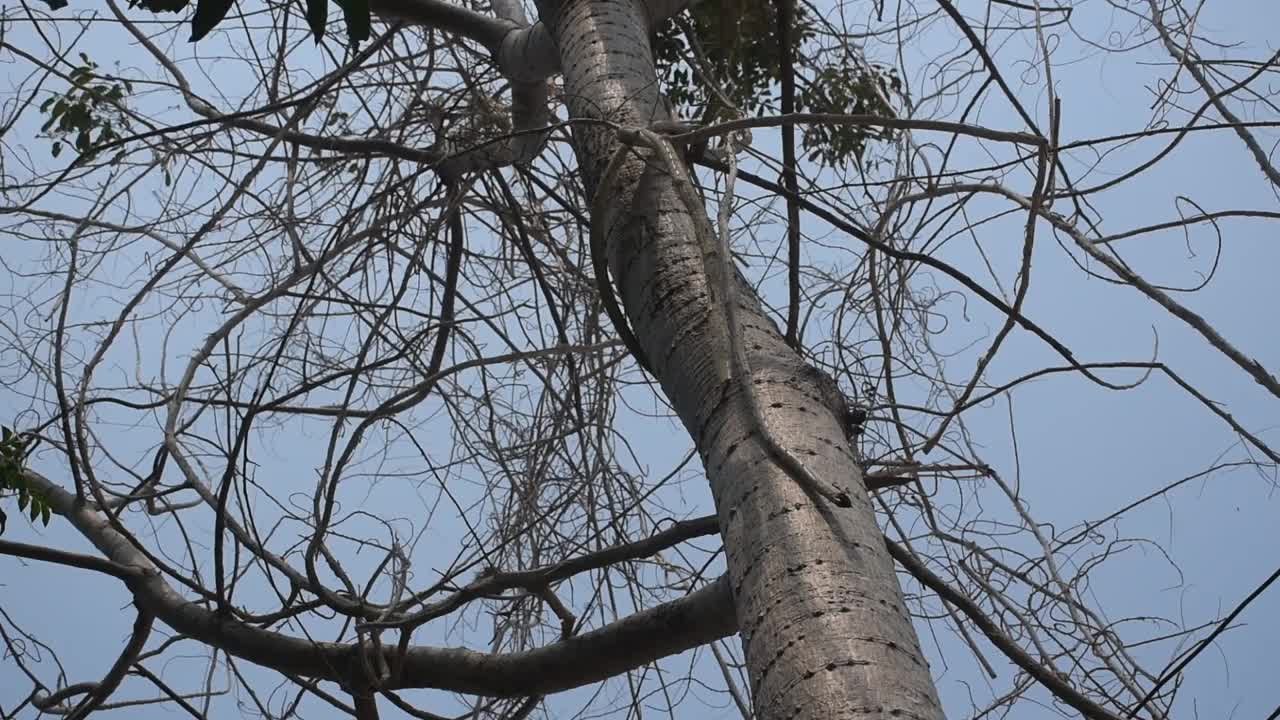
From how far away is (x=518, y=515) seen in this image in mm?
1713

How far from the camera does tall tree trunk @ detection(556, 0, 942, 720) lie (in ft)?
2.09

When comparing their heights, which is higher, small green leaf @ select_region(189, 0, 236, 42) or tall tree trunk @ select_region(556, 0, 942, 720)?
small green leaf @ select_region(189, 0, 236, 42)

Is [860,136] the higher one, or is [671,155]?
[860,136]

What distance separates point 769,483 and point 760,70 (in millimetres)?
1974

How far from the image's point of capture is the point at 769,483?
2.44 ft

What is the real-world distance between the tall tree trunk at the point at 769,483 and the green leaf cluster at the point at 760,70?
46.6 inches

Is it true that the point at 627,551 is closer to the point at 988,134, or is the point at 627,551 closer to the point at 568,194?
the point at 988,134

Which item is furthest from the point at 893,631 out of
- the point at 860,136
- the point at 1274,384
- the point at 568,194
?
the point at 860,136

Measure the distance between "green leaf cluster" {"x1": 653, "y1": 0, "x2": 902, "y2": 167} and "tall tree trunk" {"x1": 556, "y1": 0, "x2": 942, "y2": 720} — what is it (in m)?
1.18

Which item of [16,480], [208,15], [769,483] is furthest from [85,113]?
[769,483]

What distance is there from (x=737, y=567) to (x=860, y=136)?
1767 millimetres

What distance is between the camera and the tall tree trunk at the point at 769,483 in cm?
64

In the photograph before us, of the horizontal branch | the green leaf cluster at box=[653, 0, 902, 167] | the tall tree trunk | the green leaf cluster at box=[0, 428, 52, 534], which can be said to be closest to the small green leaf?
the tall tree trunk

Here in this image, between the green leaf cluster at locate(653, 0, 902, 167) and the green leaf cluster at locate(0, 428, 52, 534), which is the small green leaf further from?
the green leaf cluster at locate(653, 0, 902, 167)
